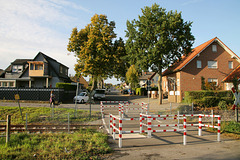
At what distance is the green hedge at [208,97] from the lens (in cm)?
1944

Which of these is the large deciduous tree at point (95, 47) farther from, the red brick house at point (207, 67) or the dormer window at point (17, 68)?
the dormer window at point (17, 68)

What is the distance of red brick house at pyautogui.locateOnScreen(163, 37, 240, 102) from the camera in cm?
2695

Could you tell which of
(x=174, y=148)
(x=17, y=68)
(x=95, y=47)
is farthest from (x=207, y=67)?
(x=17, y=68)

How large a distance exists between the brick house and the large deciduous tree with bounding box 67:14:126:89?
21.5 feet

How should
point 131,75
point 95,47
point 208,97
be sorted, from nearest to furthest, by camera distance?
point 208,97
point 95,47
point 131,75

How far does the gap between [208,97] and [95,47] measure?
1742 cm

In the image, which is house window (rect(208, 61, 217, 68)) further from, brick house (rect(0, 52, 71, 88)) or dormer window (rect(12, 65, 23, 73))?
dormer window (rect(12, 65, 23, 73))

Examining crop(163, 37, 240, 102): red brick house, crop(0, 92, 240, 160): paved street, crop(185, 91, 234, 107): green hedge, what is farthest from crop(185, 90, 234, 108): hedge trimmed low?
crop(0, 92, 240, 160): paved street

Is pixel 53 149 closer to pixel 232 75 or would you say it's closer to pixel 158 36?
pixel 158 36

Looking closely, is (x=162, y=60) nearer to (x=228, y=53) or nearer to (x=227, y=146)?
(x=228, y=53)

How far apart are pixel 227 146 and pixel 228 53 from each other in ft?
79.1

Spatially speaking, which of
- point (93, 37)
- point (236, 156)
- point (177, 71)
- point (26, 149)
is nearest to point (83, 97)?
point (93, 37)

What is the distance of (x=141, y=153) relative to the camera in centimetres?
666

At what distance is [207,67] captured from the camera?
2748 cm
